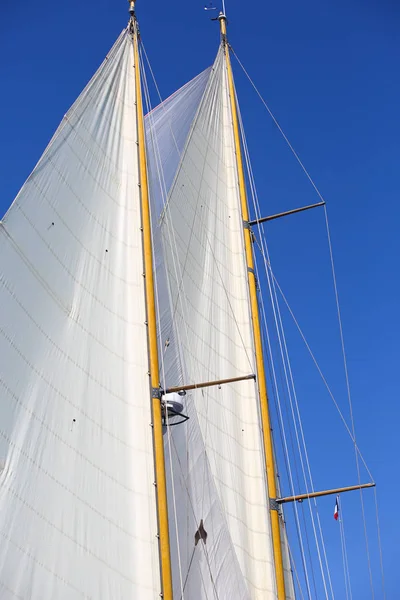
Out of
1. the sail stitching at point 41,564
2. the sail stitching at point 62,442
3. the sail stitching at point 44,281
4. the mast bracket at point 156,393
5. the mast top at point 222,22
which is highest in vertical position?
the mast top at point 222,22

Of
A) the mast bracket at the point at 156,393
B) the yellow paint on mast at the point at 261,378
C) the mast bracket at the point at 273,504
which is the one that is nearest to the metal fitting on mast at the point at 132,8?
the yellow paint on mast at the point at 261,378

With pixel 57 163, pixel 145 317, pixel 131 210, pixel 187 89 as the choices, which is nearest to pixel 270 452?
pixel 145 317

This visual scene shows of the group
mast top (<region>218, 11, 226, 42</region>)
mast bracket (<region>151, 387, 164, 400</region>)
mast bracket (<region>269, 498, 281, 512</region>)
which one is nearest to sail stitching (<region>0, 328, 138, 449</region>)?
mast bracket (<region>151, 387, 164, 400</region>)

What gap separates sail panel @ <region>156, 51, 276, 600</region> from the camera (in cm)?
1780

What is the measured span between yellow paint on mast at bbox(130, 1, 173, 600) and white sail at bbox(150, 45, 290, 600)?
1225 mm

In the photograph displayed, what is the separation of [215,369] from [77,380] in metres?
4.44

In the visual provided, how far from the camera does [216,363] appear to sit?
20.3 meters

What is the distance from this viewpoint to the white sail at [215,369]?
1769 centimetres

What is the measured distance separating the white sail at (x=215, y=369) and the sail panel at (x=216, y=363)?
0.8 inches

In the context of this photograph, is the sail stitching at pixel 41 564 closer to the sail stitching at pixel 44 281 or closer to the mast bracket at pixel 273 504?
the sail stitching at pixel 44 281

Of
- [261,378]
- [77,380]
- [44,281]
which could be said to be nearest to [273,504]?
[261,378]

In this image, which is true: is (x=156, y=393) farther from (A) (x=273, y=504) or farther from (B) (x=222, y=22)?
(B) (x=222, y=22)

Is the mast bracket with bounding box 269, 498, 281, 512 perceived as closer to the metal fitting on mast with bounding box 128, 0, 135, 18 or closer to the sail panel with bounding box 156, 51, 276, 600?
the sail panel with bounding box 156, 51, 276, 600

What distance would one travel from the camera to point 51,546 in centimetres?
1474
